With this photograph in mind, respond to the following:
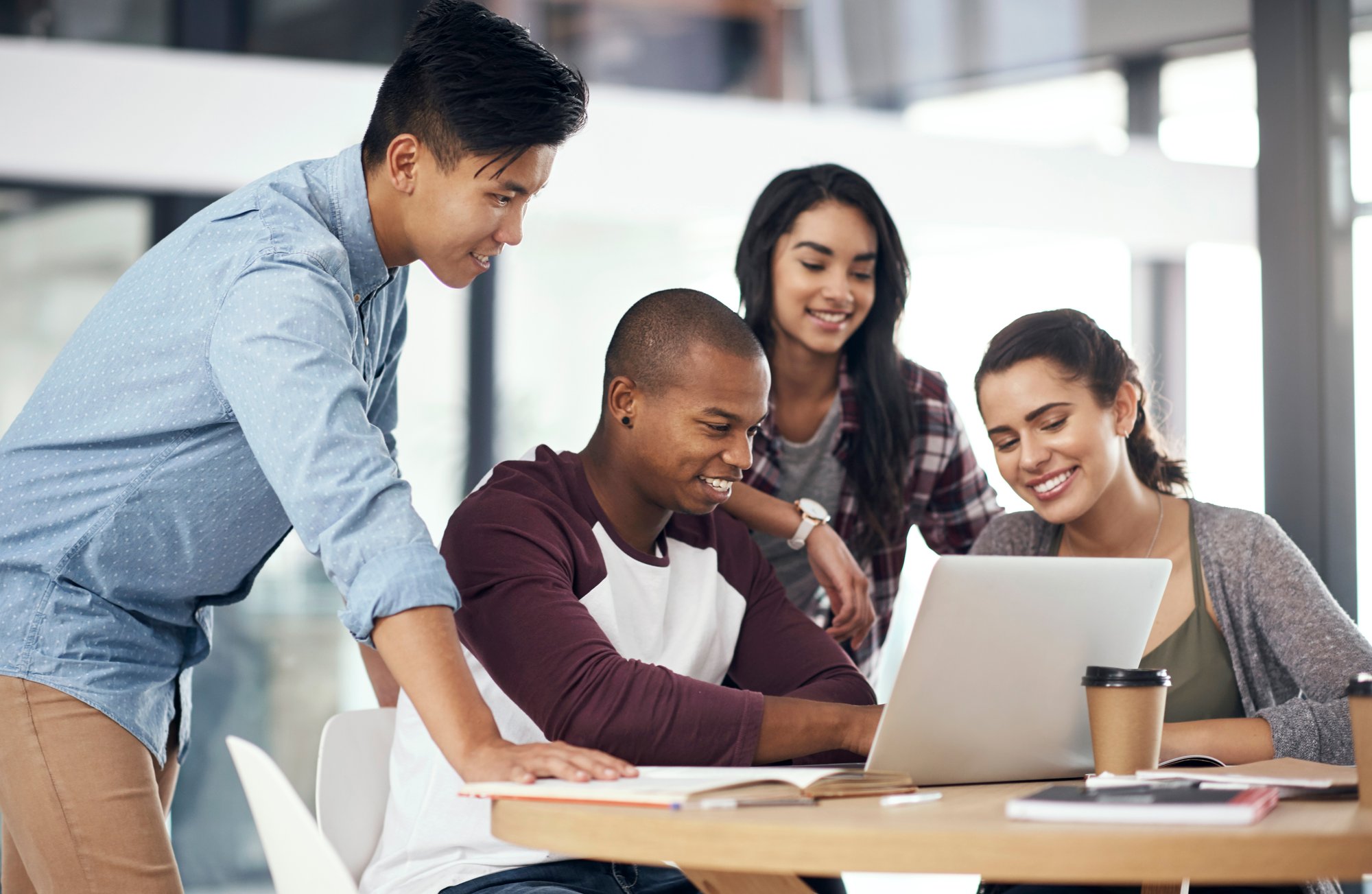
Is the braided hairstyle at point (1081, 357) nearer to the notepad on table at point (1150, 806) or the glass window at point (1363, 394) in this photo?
the glass window at point (1363, 394)

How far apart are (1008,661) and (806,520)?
81 centimetres

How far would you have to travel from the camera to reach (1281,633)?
5.87ft

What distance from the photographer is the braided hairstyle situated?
79.0 inches

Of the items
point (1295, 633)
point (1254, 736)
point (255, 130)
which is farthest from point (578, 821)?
point (255, 130)

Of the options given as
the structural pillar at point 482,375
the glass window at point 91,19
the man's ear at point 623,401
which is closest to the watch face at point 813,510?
the man's ear at point 623,401

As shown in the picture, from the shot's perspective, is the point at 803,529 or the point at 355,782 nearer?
the point at 355,782

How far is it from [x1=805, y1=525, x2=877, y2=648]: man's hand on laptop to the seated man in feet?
0.56

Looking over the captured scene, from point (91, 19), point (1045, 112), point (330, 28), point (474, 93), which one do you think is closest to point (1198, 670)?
point (474, 93)

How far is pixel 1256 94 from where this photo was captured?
91.8 inches

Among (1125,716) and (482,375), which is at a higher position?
(482,375)

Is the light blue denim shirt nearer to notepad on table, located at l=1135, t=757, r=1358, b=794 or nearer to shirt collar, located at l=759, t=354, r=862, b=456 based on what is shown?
notepad on table, located at l=1135, t=757, r=1358, b=794

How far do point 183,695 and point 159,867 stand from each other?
246 millimetres

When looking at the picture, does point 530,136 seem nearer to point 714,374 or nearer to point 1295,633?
point 714,374

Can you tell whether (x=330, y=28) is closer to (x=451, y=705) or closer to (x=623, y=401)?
(x=623, y=401)
